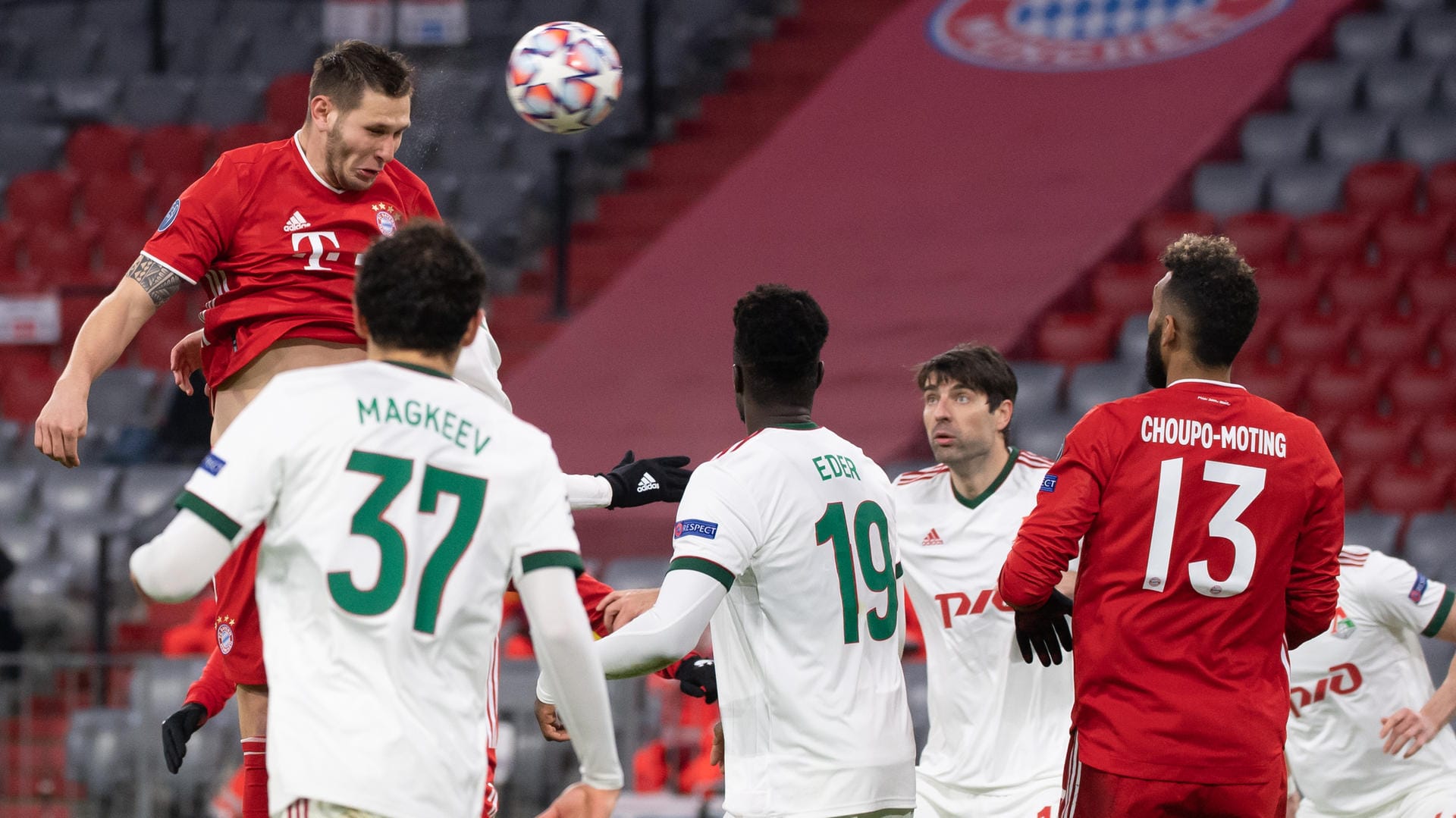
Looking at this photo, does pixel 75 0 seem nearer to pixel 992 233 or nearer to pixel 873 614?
pixel 992 233

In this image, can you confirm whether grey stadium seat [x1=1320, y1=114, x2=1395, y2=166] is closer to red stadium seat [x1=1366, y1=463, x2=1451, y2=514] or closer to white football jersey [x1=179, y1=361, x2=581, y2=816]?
red stadium seat [x1=1366, y1=463, x2=1451, y2=514]

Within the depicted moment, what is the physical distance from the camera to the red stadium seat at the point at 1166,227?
40.0 feet

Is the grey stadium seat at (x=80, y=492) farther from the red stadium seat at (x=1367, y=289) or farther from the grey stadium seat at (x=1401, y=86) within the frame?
the grey stadium seat at (x=1401, y=86)

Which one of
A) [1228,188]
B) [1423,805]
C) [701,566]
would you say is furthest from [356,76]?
[1228,188]

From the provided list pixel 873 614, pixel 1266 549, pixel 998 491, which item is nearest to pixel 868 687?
pixel 873 614

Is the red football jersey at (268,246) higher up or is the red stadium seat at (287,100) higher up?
the red stadium seat at (287,100)

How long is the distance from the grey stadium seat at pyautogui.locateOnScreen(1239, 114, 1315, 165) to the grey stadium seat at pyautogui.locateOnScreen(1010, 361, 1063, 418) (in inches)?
107

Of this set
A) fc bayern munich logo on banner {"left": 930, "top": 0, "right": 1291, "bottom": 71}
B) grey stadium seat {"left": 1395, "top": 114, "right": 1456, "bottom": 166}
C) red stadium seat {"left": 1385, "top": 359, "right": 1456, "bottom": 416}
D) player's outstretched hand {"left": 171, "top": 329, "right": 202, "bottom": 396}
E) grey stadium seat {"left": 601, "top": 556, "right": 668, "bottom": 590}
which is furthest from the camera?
fc bayern munich logo on banner {"left": 930, "top": 0, "right": 1291, "bottom": 71}

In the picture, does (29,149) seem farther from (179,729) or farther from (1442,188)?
(179,729)

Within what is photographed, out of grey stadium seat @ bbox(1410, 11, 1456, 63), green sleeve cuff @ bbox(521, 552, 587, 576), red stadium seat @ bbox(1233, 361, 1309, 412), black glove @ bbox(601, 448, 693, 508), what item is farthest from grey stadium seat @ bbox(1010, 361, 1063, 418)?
green sleeve cuff @ bbox(521, 552, 587, 576)

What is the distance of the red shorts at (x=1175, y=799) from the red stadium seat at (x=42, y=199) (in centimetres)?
1279

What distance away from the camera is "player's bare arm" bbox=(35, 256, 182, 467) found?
4.16 m

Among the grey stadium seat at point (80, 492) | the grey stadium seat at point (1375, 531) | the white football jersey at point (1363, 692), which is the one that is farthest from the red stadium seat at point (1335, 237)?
the grey stadium seat at point (80, 492)

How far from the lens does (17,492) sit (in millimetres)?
12344
